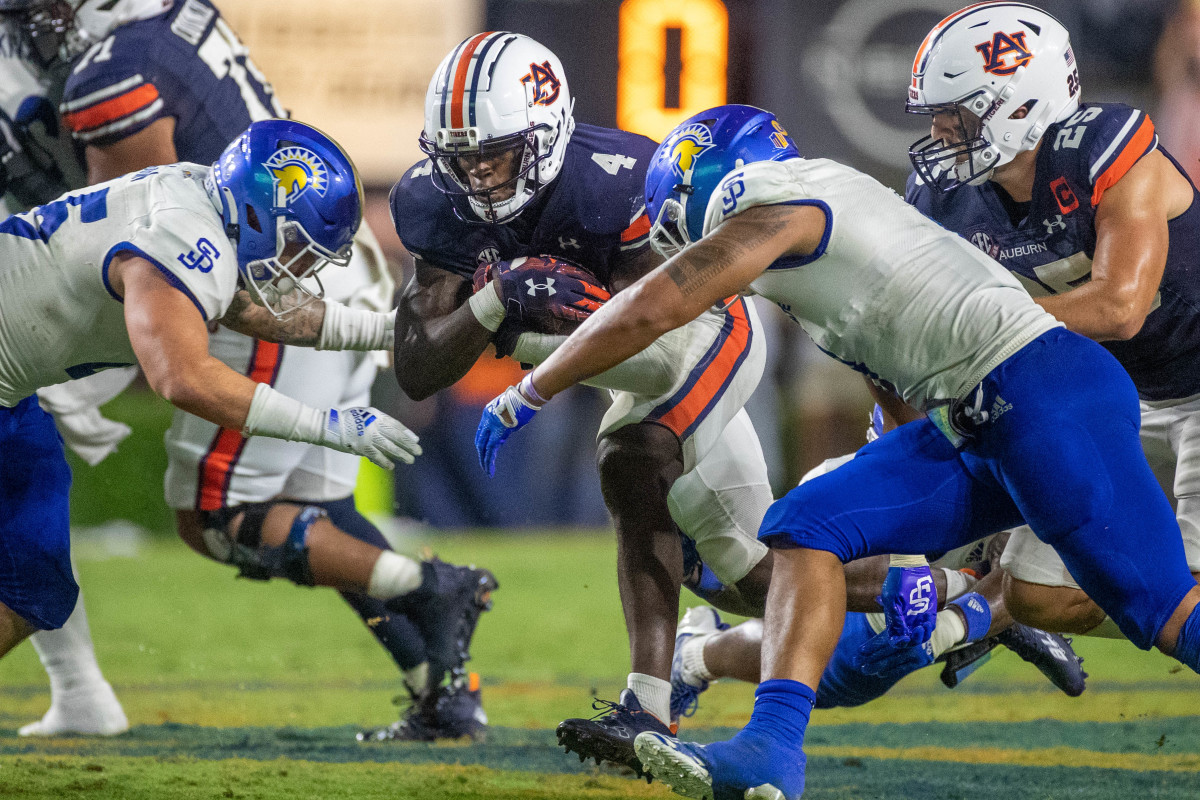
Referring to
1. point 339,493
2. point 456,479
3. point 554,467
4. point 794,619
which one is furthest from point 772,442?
point 794,619

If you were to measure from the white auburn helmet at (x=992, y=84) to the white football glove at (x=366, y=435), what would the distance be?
1572mm

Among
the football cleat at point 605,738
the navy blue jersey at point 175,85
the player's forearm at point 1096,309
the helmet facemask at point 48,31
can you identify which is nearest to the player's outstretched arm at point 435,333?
the football cleat at point 605,738

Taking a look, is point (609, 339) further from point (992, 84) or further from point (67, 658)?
point (67, 658)

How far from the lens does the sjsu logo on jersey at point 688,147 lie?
10.0ft

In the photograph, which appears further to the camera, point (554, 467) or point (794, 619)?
point (554, 467)

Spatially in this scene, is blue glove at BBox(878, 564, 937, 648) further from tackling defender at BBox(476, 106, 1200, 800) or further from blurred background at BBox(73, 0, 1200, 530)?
blurred background at BBox(73, 0, 1200, 530)

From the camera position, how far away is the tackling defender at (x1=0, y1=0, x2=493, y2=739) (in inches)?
168

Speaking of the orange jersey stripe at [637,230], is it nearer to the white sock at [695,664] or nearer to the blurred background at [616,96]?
the white sock at [695,664]

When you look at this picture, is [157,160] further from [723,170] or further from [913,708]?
[913,708]

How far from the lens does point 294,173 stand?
332cm

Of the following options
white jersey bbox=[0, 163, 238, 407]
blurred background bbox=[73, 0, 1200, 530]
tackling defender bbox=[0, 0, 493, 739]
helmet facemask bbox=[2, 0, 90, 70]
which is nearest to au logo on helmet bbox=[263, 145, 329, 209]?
white jersey bbox=[0, 163, 238, 407]

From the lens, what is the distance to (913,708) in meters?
4.81

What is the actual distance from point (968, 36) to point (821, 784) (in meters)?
2.00

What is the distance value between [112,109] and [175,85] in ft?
0.77
